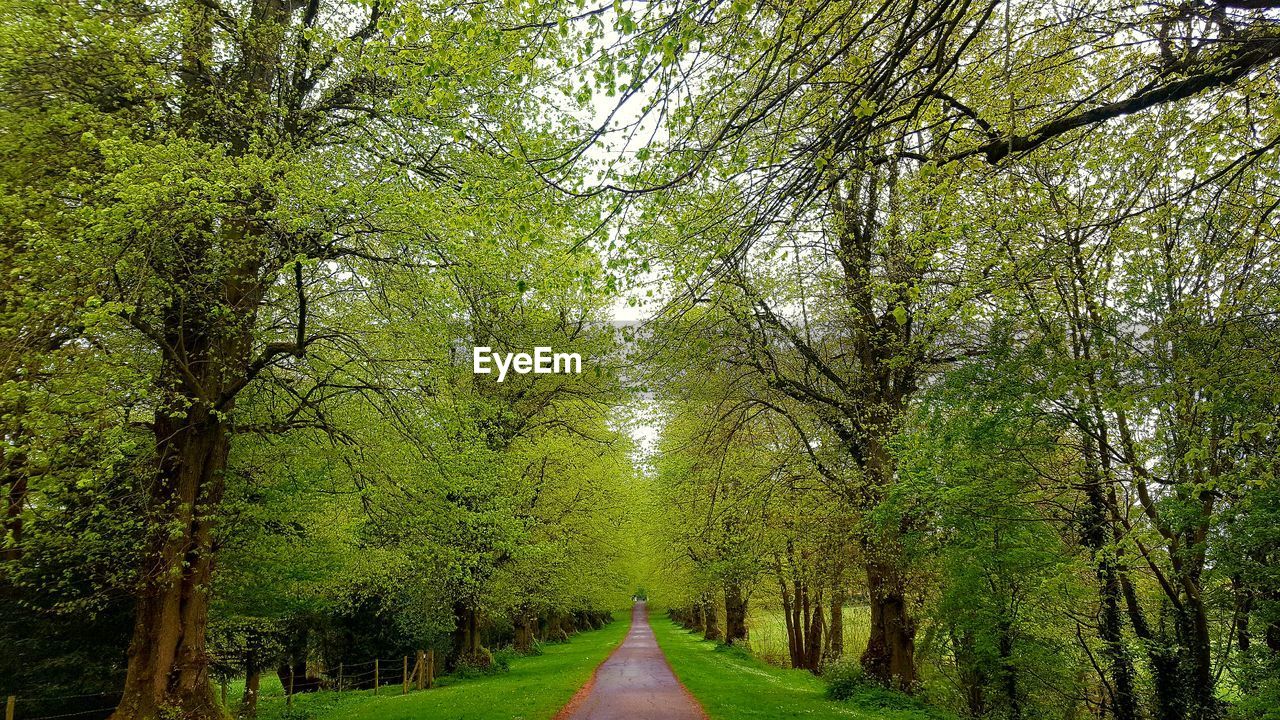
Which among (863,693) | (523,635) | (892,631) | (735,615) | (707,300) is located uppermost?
(707,300)

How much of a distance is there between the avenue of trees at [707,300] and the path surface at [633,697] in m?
4.04

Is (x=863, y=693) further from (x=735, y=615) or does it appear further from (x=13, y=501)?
(x=735, y=615)

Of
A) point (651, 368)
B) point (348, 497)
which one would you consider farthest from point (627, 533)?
point (651, 368)

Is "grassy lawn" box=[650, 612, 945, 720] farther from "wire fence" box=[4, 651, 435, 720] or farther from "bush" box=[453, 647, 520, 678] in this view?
"wire fence" box=[4, 651, 435, 720]

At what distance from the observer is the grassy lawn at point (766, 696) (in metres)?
11.9

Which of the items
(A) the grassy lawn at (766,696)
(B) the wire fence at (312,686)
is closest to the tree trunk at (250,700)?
(B) the wire fence at (312,686)

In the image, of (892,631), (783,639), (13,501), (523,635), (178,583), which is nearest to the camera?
(13,501)

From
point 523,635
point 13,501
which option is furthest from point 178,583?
point 523,635

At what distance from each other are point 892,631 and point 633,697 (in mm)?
6137

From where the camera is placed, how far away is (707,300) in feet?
21.5

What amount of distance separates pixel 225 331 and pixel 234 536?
536cm

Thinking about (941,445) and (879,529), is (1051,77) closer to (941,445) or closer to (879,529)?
(941,445)

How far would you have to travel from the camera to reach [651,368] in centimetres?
1175

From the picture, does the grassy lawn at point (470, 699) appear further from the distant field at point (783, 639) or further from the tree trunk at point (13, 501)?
the distant field at point (783, 639)
